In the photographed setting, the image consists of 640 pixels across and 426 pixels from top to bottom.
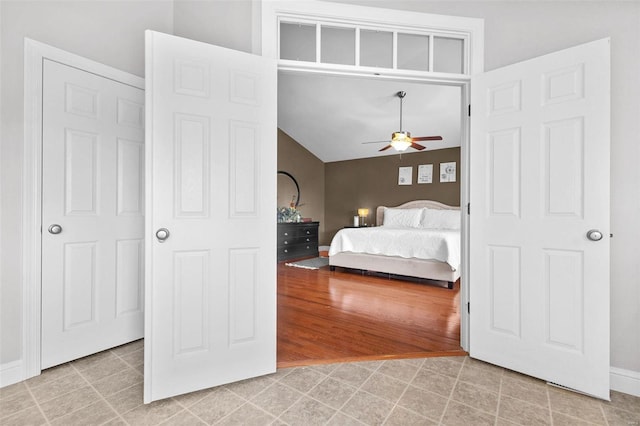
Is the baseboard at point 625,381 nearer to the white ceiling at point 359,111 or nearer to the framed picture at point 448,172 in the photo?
the white ceiling at point 359,111

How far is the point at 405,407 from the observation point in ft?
5.20

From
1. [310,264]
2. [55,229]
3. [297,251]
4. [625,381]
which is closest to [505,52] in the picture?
[625,381]

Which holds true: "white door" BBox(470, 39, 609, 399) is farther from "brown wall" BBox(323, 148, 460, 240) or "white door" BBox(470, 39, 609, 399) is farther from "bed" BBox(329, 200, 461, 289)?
"brown wall" BBox(323, 148, 460, 240)

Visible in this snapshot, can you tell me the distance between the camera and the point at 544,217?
182 cm

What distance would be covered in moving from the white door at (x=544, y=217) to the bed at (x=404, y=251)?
1.98 m

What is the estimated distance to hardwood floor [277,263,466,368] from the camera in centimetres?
220

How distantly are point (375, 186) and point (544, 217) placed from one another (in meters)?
5.86

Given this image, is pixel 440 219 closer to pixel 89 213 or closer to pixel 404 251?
pixel 404 251

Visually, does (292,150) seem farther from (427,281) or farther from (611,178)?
(611,178)

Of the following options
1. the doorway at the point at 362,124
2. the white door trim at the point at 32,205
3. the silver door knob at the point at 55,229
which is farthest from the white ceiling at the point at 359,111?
the silver door knob at the point at 55,229

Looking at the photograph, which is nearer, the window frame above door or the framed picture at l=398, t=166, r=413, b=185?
the window frame above door

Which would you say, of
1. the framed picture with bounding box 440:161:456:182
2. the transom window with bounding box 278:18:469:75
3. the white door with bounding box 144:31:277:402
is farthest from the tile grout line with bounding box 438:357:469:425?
the framed picture with bounding box 440:161:456:182

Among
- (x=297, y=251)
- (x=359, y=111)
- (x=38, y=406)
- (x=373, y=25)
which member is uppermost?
(x=359, y=111)

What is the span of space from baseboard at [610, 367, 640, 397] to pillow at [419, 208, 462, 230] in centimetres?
402
